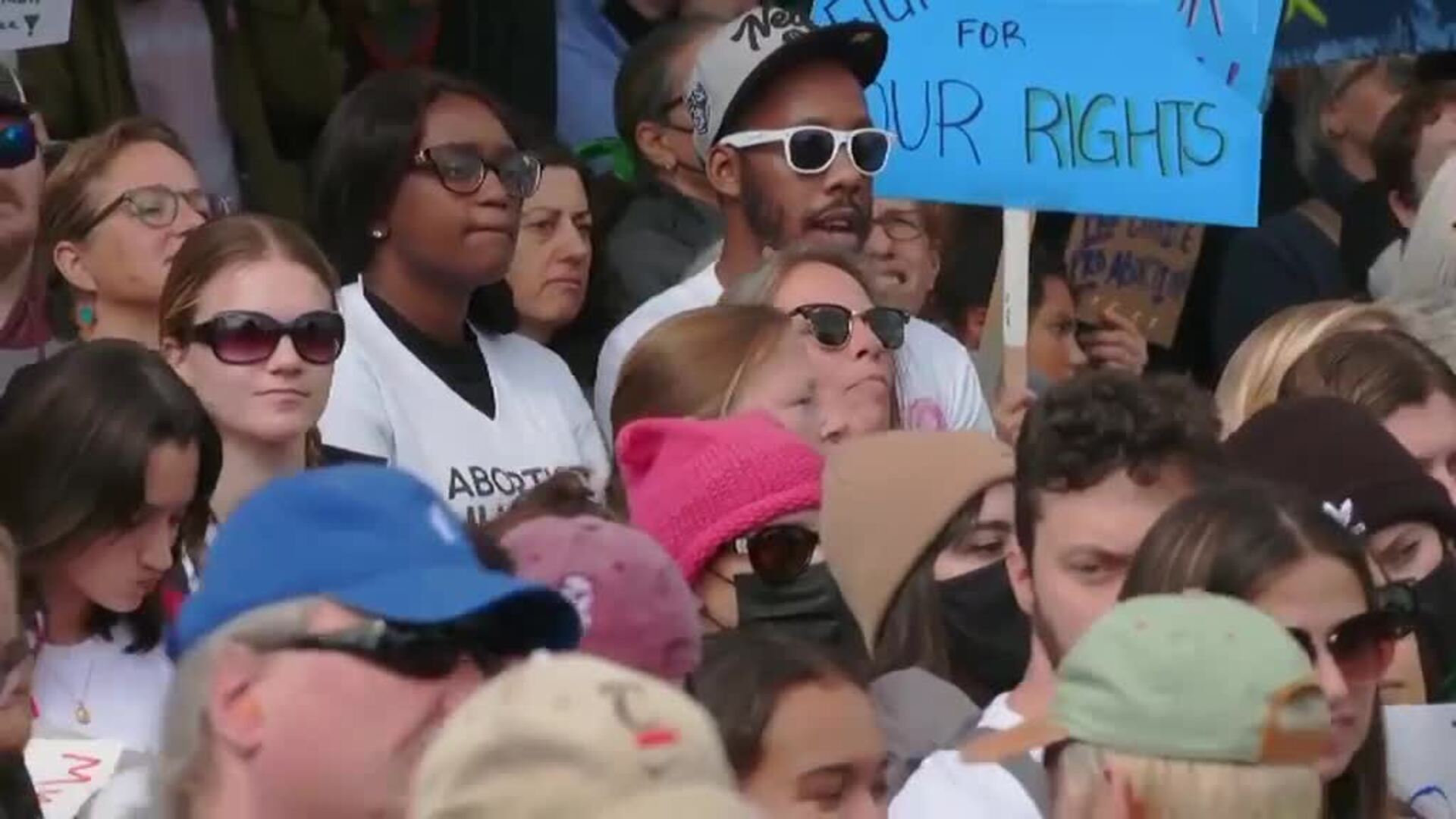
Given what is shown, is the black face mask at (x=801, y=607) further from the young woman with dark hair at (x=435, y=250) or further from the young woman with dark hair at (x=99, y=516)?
the young woman with dark hair at (x=435, y=250)

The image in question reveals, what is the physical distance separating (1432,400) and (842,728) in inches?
81.3

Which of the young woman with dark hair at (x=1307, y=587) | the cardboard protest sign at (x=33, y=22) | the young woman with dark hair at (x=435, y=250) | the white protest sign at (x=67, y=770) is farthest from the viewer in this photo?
the cardboard protest sign at (x=33, y=22)

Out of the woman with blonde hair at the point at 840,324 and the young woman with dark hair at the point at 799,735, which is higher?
the young woman with dark hair at the point at 799,735

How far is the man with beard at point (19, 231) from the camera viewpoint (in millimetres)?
5496

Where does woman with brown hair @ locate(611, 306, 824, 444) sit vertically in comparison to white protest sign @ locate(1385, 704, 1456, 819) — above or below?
above

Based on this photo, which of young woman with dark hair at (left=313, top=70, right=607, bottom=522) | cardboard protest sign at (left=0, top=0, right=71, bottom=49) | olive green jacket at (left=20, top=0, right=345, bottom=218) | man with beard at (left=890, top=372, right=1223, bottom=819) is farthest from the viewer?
olive green jacket at (left=20, top=0, right=345, bottom=218)

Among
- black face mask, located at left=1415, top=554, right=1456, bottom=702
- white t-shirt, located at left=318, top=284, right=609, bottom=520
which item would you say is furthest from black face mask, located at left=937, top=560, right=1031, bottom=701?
white t-shirt, located at left=318, top=284, right=609, bottom=520

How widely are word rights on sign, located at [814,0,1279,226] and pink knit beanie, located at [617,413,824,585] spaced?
169 cm

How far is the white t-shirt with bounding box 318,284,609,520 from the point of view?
5.48 metres

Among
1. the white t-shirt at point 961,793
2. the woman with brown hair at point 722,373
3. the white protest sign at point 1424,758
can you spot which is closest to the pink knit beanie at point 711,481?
the woman with brown hair at point 722,373

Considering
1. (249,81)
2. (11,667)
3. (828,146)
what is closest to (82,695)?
(11,667)

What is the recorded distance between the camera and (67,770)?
3.80 meters

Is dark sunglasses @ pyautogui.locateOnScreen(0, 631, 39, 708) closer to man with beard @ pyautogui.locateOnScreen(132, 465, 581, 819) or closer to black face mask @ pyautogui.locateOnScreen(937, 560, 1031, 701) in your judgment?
man with beard @ pyautogui.locateOnScreen(132, 465, 581, 819)

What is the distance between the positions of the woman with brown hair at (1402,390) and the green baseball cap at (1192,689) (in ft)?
6.85
